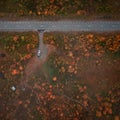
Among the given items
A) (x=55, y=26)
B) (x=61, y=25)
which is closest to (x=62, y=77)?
(x=55, y=26)

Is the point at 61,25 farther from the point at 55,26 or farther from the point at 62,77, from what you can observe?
the point at 62,77

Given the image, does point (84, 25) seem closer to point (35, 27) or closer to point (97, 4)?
point (97, 4)

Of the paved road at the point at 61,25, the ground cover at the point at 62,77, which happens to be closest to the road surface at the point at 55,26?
the paved road at the point at 61,25

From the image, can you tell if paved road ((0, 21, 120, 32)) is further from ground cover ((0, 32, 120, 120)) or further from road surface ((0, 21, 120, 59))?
ground cover ((0, 32, 120, 120))

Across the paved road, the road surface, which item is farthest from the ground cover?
the paved road

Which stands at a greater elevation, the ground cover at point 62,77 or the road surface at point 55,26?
the road surface at point 55,26

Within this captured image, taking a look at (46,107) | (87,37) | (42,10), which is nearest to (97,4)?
(87,37)

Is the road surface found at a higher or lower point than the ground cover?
higher

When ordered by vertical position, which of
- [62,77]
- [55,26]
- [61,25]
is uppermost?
[61,25]

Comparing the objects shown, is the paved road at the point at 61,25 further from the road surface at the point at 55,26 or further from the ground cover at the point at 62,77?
the ground cover at the point at 62,77
